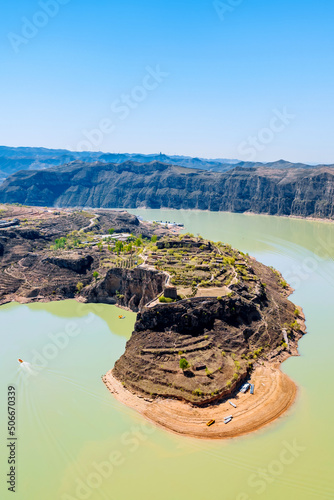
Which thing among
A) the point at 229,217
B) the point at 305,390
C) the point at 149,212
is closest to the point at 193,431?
the point at 305,390

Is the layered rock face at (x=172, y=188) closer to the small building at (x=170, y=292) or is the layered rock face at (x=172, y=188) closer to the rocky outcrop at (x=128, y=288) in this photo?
the rocky outcrop at (x=128, y=288)

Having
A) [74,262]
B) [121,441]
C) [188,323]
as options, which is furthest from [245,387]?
[74,262]

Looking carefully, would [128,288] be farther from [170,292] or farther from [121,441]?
[121,441]

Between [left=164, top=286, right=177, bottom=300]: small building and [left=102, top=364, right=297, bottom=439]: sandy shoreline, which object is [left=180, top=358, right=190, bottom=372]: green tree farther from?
[left=164, top=286, right=177, bottom=300]: small building

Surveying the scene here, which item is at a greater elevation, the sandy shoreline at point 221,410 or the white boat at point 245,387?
the white boat at point 245,387


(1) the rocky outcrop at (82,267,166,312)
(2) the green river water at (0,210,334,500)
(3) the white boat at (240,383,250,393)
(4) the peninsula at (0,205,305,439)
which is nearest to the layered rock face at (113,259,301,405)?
(4) the peninsula at (0,205,305,439)

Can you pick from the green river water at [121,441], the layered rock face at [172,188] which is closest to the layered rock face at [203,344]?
the green river water at [121,441]

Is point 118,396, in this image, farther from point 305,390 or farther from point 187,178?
point 187,178
